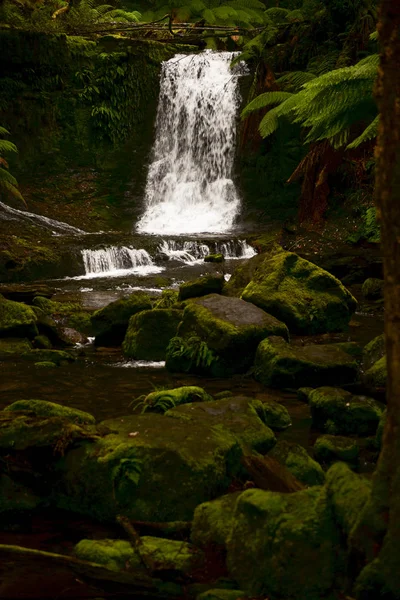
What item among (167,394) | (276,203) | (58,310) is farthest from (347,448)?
(276,203)

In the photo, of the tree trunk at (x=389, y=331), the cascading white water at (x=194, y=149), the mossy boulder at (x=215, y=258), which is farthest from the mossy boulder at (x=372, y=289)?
the tree trunk at (x=389, y=331)

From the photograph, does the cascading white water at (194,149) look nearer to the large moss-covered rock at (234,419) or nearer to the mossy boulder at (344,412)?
the mossy boulder at (344,412)

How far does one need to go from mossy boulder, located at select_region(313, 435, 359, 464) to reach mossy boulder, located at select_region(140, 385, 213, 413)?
4.24 feet

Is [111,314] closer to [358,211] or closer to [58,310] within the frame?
[58,310]

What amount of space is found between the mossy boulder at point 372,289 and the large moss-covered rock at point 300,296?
1.79 metres

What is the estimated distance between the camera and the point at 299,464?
4.25 m

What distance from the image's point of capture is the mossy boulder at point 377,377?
6.20 m

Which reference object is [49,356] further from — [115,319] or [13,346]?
[115,319]

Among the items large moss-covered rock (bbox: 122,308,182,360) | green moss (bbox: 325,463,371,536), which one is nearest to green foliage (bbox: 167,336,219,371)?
large moss-covered rock (bbox: 122,308,182,360)

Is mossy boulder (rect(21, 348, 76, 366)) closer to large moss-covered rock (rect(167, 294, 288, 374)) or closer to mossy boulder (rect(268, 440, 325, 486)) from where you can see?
large moss-covered rock (rect(167, 294, 288, 374))

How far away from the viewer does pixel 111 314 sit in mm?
8938

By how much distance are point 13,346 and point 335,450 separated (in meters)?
4.70

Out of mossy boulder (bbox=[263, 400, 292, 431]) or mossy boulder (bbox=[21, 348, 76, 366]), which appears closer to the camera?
mossy boulder (bbox=[263, 400, 292, 431])

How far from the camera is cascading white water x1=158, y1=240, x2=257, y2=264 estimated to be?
47.8 feet
